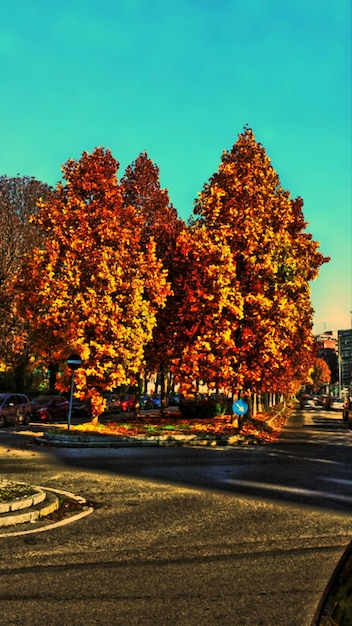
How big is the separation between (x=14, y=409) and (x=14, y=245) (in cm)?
1127

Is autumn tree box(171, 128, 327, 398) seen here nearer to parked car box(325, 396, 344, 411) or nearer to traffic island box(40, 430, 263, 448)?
traffic island box(40, 430, 263, 448)

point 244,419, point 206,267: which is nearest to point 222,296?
point 206,267

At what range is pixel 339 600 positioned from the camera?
2127 mm

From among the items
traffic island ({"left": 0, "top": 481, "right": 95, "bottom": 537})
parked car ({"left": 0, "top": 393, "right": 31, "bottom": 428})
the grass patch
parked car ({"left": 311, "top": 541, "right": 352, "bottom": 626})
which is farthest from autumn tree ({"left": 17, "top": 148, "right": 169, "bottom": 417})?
parked car ({"left": 311, "top": 541, "right": 352, "bottom": 626})

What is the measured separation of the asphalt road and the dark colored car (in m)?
20.7

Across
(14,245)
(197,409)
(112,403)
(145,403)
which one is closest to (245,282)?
(197,409)

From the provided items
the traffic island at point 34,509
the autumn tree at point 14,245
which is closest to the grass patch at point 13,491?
the traffic island at point 34,509

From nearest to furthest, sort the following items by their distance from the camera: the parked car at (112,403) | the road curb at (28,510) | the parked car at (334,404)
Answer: the road curb at (28,510) → the parked car at (112,403) → the parked car at (334,404)

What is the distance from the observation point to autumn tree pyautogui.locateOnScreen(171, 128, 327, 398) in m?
24.5

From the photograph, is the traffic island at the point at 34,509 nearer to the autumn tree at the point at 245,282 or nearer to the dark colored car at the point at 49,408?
the autumn tree at the point at 245,282

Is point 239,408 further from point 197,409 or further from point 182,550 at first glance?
point 182,550

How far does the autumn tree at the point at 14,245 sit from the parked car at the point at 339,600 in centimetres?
3378

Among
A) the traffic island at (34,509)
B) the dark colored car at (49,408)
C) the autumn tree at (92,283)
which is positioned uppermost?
the autumn tree at (92,283)

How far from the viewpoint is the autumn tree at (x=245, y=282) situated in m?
24.5
